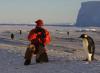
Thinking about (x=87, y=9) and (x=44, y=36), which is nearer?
(x=44, y=36)

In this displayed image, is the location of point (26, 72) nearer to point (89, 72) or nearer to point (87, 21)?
point (89, 72)

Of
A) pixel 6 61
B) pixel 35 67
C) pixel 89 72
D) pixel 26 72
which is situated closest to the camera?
pixel 89 72

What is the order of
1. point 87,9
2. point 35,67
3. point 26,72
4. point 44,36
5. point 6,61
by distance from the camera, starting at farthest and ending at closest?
1. point 87,9
2. point 6,61
3. point 44,36
4. point 35,67
5. point 26,72

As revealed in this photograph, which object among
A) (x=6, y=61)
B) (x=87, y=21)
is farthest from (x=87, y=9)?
(x=6, y=61)

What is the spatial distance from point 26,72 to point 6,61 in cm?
397

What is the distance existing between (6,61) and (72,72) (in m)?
5.17

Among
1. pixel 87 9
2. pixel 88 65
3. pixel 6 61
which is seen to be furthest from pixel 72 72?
pixel 87 9

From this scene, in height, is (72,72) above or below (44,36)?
below

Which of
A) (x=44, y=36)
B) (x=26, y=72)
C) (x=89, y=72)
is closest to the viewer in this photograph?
(x=89, y=72)

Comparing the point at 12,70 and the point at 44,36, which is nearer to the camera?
the point at 12,70

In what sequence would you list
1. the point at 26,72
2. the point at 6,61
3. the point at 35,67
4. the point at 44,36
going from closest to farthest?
the point at 26,72, the point at 35,67, the point at 44,36, the point at 6,61

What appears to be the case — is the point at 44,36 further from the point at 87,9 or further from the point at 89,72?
the point at 87,9

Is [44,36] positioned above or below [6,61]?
above

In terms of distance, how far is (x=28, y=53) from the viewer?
45.7ft
